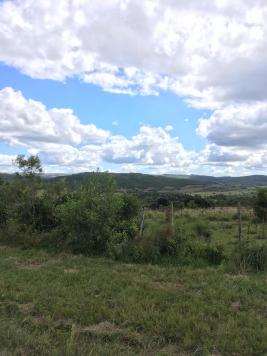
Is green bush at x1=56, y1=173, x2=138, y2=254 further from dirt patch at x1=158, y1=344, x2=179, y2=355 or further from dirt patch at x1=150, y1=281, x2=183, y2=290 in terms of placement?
dirt patch at x1=158, y1=344, x2=179, y2=355

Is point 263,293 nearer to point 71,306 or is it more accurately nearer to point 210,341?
point 210,341

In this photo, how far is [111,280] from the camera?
10469 millimetres

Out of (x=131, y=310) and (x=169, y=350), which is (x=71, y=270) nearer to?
(x=131, y=310)

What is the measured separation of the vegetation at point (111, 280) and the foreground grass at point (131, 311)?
0.07 ft

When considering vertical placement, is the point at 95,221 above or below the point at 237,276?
above

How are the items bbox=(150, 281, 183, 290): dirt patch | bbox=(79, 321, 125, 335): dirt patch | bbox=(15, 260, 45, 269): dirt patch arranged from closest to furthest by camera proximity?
bbox=(79, 321, 125, 335): dirt patch → bbox=(150, 281, 183, 290): dirt patch → bbox=(15, 260, 45, 269): dirt patch

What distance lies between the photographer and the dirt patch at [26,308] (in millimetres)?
8156

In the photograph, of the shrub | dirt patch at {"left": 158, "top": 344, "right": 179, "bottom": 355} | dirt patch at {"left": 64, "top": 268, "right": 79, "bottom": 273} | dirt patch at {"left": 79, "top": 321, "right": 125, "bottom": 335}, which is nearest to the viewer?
dirt patch at {"left": 158, "top": 344, "right": 179, "bottom": 355}

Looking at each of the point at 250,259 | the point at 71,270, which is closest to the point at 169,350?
the point at 71,270

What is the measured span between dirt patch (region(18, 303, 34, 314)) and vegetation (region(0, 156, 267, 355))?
2 centimetres

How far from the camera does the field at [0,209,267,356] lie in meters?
6.36

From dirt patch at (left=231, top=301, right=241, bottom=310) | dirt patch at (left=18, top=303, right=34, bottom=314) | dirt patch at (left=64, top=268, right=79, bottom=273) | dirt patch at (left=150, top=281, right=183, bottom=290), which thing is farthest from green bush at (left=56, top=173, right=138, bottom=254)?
dirt patch at (left=231, top=301, right=241, bottom=310)

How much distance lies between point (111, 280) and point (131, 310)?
2469 millimetres

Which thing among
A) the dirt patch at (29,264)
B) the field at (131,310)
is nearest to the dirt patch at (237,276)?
the field at (131,310)
